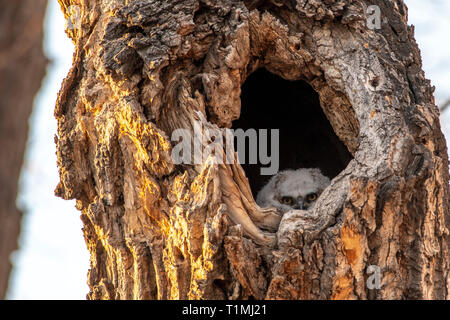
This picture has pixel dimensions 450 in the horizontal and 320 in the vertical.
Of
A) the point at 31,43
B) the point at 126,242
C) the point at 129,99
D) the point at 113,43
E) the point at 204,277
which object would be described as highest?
the point at 113,43

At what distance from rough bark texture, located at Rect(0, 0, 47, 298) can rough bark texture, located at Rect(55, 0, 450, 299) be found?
1634 millimetres

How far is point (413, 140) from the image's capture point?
324cm

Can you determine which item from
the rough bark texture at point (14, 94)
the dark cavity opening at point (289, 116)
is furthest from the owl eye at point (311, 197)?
the rough bark texture at point (14, 94)

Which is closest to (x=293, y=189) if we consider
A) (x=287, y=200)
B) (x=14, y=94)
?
(x=287, y=200)

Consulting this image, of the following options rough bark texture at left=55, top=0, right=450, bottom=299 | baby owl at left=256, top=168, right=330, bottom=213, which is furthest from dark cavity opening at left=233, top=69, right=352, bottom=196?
rough bark texture at left=55, top=0, right=450, bottom=299

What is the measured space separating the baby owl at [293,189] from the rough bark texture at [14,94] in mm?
3518

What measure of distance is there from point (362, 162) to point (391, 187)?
0.75 ft

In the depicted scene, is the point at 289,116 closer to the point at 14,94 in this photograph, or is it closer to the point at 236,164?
the point at 236,164

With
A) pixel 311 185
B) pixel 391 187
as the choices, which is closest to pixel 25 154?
pixel 391 187

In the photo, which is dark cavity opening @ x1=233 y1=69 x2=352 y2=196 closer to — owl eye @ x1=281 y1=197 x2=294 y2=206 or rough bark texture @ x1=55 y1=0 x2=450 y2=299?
owl eye @ x1=281 y1=197 x2=294 y2=206

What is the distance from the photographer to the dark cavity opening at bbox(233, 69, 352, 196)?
4762mm

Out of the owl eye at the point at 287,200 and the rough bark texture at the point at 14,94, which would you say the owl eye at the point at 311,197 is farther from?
the rough bark texture at the point at 14,94

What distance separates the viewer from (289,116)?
5.00 metres

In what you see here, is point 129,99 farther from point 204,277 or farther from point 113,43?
point 204,277
